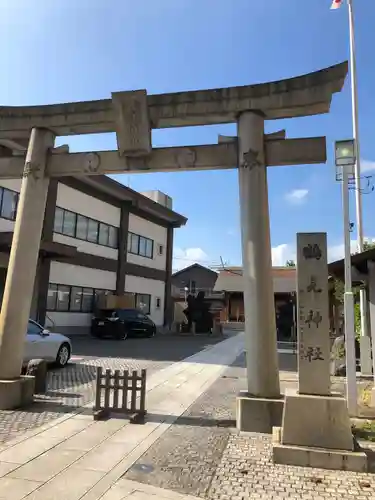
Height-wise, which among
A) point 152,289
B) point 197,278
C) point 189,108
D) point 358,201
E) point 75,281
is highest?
point 197,278

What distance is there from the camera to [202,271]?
5662 cm

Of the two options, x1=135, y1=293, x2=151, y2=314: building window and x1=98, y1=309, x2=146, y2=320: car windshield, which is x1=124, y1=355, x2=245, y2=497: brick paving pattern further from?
x1=135, y1=293, x2=151, y2=314: building window

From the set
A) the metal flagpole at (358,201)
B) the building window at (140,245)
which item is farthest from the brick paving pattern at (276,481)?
the building window at (140,245)

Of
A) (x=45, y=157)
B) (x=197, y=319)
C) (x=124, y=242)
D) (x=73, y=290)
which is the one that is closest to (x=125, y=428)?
(x=45, y=157)

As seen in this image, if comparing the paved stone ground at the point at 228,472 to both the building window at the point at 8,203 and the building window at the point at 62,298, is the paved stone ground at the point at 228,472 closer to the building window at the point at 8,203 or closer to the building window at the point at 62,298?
the building window at the point at 8,203

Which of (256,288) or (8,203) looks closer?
(256,288)

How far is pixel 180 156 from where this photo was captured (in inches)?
310

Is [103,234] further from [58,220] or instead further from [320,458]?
[320,458]

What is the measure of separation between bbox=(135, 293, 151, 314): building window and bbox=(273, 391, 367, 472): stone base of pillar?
87.2 feet

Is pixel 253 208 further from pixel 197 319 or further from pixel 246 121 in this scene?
pixel 197 319

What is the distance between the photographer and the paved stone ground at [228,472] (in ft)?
14.4

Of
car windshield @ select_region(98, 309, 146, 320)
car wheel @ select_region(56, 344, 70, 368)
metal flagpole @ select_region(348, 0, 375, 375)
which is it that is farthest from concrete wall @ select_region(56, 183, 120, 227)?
metal flagpole @ select_region(348, 0, 375, 375)

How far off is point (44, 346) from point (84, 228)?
15.2 meters


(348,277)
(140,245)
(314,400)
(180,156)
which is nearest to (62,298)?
(140,245)
